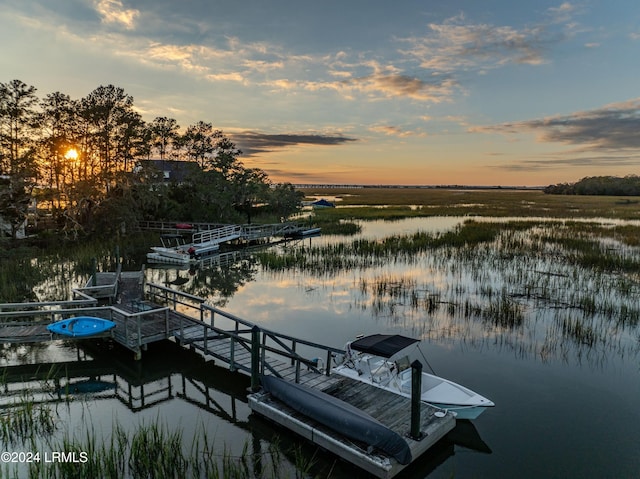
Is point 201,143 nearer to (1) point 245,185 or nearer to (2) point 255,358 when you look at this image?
(1) point 245,185

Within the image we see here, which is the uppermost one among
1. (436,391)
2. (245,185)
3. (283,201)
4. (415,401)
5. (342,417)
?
(245,185)

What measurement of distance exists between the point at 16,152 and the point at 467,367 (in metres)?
42.2

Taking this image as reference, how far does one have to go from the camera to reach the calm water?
8328 mm

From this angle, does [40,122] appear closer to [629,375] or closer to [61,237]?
[61,237]

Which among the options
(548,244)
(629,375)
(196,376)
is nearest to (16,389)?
(196,376)

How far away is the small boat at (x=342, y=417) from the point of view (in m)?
7.05

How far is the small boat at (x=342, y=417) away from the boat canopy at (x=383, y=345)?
71.8 inches

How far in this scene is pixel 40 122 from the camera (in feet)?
123

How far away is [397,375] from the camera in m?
9.76

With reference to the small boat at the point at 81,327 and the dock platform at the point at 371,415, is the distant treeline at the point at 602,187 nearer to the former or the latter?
the dock platform at the point at 371,415

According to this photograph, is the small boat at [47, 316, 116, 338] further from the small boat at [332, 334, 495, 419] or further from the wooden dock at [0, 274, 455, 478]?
the small boat at [332, 334, 495, 419]

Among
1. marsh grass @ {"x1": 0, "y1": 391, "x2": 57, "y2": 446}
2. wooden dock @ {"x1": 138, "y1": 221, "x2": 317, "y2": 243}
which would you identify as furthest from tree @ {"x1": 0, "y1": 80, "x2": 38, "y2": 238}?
marsh grass @ {"x1": 0, "y1": 391, "x2": 57, "y2": 446}

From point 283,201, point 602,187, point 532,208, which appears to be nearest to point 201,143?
point 283,201

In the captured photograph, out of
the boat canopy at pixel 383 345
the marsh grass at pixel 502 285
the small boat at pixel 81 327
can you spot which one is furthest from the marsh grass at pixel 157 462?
the marsh grass at pixel 502 285
